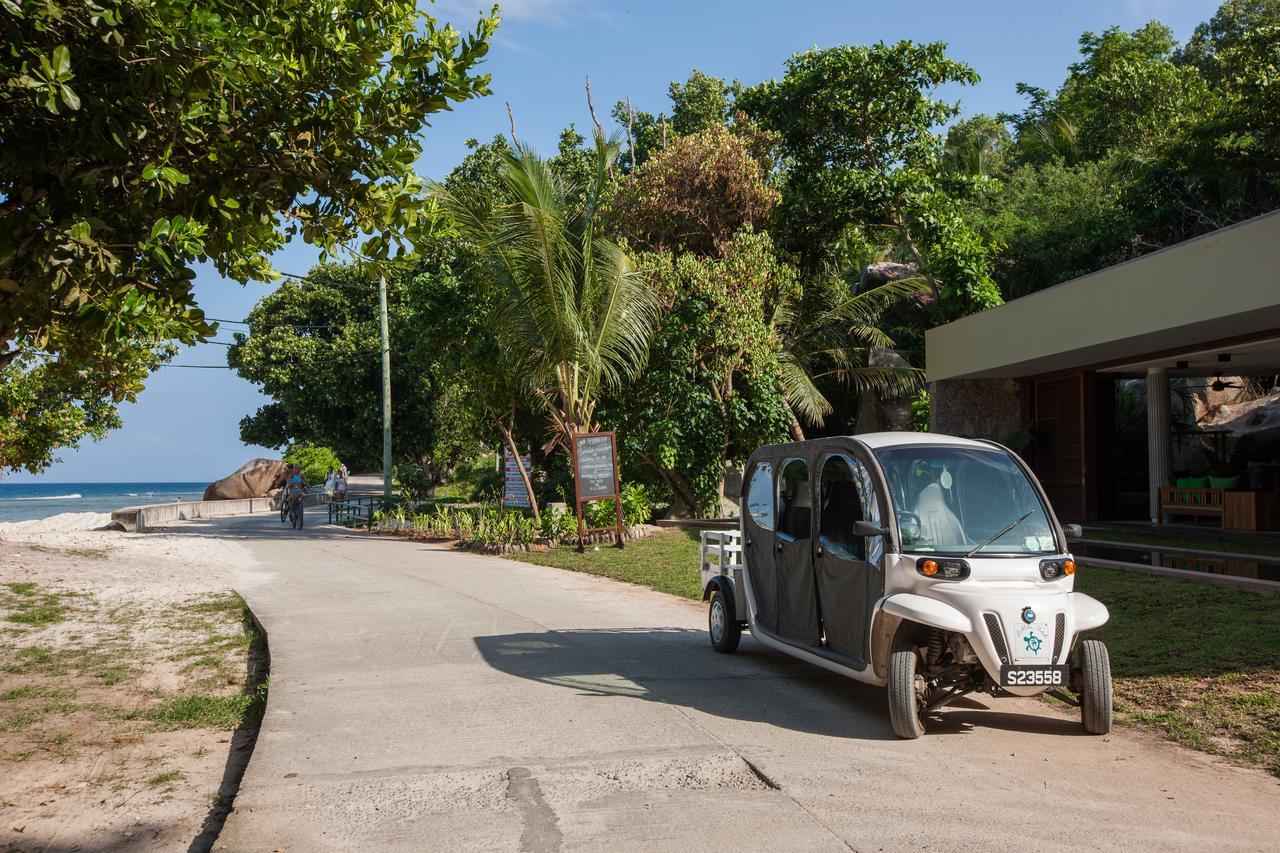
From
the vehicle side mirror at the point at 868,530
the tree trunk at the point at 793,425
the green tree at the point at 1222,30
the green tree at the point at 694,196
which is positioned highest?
the green tree at the point at 1222,30

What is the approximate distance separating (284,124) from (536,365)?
1232 cm

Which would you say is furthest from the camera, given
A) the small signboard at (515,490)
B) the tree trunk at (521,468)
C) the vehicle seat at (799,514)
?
the small signboard at (515,490)

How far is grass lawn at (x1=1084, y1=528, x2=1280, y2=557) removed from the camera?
524 inches

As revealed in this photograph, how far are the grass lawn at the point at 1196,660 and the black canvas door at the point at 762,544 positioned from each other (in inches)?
103

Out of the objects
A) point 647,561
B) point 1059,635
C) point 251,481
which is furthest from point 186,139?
point 251,481

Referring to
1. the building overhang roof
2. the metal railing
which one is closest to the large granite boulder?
the metal railing

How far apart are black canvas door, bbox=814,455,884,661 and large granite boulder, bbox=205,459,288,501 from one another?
4432 cm

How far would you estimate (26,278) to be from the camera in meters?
6.68

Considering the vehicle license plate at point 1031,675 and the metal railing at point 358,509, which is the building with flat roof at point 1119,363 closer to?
the vehicle license plate at point 1031,675

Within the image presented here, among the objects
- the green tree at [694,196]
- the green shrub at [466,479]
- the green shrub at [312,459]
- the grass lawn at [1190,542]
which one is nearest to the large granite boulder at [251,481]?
the green shrub at [312,459]

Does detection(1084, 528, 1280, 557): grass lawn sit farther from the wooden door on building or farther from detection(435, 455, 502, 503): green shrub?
detection(435, 455, 502, 503): green shrub

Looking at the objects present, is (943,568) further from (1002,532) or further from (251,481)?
(251,481)

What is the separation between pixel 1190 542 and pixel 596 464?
9860 millimetres

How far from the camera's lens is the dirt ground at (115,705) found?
545cm
